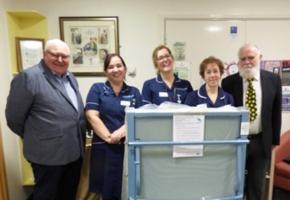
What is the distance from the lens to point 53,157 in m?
1.73

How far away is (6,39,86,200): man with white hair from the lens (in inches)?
65.7

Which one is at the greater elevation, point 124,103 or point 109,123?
point 124,103

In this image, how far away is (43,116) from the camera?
170 centimetres

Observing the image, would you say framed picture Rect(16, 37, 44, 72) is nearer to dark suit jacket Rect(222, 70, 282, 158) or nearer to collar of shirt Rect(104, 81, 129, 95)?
collar of shirt Rect(104, 81, 129, 95)

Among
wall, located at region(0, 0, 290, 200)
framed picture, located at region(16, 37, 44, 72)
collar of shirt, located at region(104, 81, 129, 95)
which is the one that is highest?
wall, located at region(0, 0, 290, 200)

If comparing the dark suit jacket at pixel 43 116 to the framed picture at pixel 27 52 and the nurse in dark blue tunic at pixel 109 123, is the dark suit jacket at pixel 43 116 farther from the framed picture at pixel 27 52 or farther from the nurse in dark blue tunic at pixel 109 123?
the framed picture at pixel 27 52

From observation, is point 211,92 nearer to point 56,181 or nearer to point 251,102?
point 251,102

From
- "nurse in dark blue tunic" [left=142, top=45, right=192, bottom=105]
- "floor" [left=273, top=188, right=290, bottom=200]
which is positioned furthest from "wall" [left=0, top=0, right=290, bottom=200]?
"floor" [left=273, top=188, right=290, bottom=200]

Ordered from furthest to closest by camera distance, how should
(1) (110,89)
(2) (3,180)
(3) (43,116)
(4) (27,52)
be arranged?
(4) (27,52) < (2) (3,180) < (1) (110,89) < (3) (43,116)

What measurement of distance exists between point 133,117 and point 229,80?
107 cm

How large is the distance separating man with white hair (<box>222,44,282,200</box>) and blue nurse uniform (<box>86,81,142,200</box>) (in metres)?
0.74

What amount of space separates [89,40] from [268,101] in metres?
1.87

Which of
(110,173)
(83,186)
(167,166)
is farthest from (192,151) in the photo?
(83,186)

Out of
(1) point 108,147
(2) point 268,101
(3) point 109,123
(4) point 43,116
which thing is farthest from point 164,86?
(4) point 43,116
